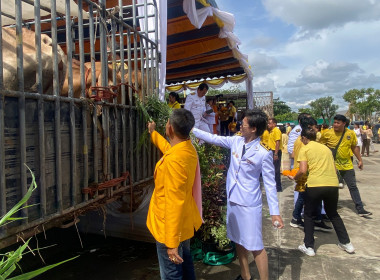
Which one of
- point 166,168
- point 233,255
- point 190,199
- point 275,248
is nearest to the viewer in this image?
point 166,168

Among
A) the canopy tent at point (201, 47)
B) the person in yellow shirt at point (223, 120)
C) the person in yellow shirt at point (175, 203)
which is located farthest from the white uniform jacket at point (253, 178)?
the person in yellow shirt at point (223, 120)

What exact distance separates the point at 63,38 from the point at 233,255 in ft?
16.8

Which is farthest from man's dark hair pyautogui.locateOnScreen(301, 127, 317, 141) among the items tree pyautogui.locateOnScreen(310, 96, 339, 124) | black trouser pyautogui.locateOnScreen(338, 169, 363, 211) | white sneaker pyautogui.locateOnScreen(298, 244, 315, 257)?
tree pyautogui.locateOnScreen(310, 96, 339, 124)

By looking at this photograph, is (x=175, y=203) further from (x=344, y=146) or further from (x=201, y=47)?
(x=201, y=47)

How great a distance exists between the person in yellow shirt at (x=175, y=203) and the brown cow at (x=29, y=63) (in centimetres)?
92

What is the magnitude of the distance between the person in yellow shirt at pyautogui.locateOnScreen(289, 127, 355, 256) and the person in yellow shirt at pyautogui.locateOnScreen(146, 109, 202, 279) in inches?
78.9

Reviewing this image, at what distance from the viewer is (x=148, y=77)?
3.27 metres

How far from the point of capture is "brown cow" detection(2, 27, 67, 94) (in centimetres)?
167

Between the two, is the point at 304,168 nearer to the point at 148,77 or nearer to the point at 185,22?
the point at 148,77

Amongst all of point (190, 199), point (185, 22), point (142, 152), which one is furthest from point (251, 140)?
point (185, 22)

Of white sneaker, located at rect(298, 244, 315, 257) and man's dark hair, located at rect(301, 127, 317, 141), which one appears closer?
white sneaker, located at rect(298, 244, 315, 257)

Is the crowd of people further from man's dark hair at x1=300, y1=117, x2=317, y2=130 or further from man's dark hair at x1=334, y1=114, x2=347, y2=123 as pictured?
man's dark hair at x1=334, y1=114, x2=347, y2=123

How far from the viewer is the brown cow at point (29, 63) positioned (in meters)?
1.67

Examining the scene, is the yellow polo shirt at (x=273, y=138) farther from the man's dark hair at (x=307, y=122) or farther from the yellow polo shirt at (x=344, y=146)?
the man's dark hair at (x=307, y=122)
